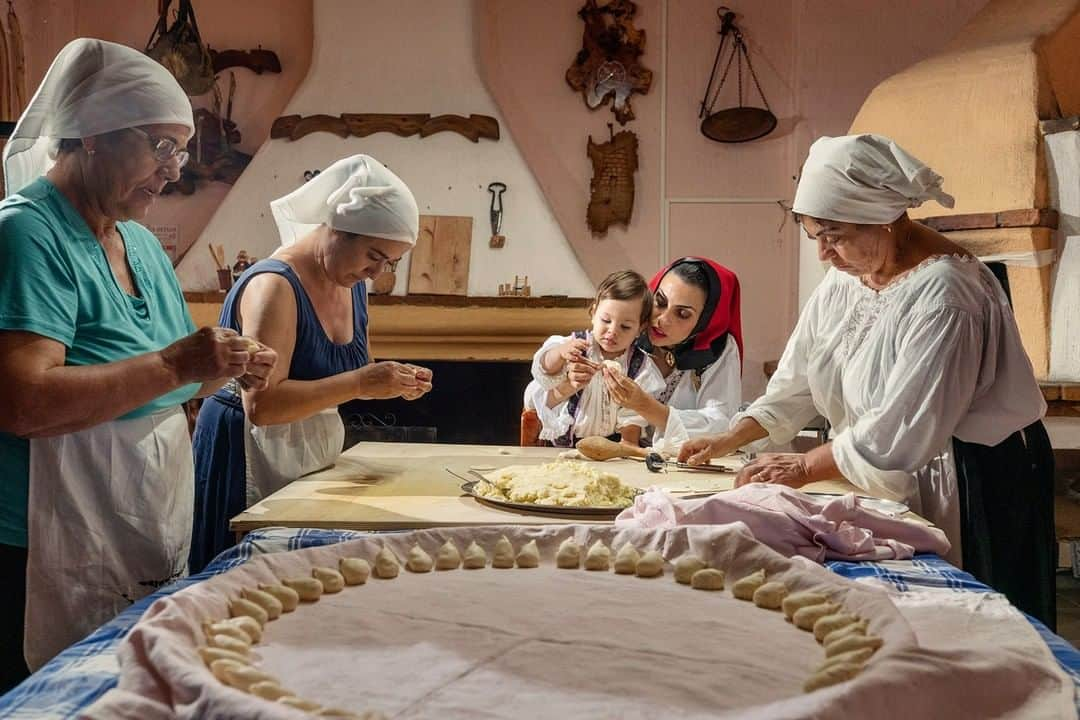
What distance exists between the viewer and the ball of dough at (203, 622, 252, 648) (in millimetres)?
1093

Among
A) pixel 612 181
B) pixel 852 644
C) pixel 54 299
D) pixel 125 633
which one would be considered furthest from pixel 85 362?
→ pixel 612 181

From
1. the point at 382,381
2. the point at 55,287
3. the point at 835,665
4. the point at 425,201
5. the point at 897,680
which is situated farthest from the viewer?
the point at 425,201

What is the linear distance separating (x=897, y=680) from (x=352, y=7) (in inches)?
213

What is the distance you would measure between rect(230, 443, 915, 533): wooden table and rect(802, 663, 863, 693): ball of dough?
0.99m

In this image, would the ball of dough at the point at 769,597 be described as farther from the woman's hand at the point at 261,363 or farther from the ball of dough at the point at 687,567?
the woman's hand at the point at 261,363

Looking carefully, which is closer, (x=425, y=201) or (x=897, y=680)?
(x=897, y=680)

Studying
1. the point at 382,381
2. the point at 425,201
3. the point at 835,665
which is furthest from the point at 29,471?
the point at 425,201

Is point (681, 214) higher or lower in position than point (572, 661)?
higher

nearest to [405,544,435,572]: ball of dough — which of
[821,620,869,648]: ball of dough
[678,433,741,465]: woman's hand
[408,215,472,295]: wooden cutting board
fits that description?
[821,620,869,648]: ball of dough

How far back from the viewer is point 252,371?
2072 mm

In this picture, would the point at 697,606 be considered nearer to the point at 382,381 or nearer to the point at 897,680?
the point at 897,680

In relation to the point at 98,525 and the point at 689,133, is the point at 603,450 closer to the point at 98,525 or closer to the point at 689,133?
the point at 98,525

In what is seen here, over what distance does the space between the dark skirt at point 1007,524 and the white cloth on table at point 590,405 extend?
1.35 metres

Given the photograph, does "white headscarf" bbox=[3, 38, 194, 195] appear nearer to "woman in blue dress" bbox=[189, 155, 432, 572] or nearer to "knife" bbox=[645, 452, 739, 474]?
"woman in blue dress" bbox=[189, 155, 432, 572]
